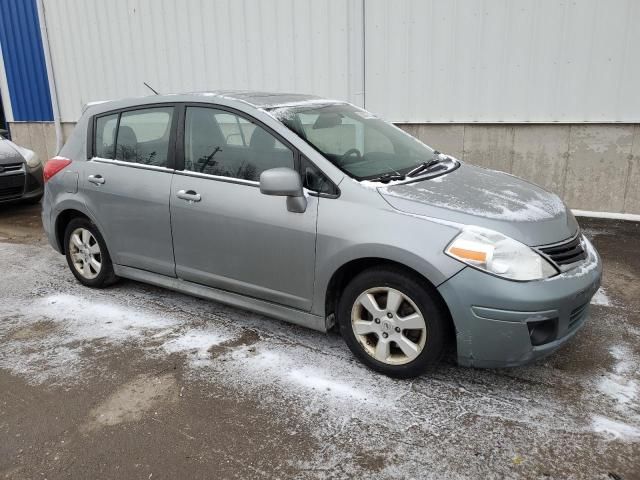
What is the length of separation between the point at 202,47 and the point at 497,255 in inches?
290

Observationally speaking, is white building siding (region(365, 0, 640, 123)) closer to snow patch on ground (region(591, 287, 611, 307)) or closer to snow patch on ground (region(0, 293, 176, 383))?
snow patch on ground (region(591, 287, 611, 307))

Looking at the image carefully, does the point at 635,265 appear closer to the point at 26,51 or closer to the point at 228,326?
the point at 228,326

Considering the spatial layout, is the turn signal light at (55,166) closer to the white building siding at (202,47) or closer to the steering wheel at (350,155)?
the steering wheel at (350,155)

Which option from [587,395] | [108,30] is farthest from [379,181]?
[108,30]

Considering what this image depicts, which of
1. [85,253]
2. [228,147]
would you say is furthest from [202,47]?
[228,147]

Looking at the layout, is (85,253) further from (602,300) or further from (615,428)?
(602,300)

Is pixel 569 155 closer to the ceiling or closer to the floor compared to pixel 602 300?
closer to the ceiling

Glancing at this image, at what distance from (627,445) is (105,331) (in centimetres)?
335

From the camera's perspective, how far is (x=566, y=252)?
300 cm

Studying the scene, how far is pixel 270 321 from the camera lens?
402 cm

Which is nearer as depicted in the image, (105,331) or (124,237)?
(105,331)

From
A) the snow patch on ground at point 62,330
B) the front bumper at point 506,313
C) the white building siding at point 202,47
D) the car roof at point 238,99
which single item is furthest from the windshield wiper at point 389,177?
the white building siding at point 202,47

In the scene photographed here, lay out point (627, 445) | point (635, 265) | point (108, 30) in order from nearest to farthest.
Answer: point (627, 445) < point (635, 265) < point (108, 30)

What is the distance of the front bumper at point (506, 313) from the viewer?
8.94 feet
